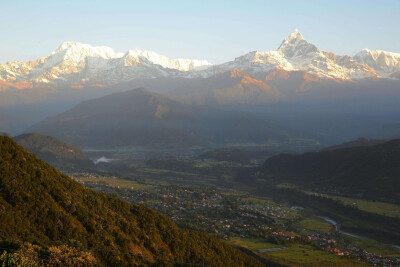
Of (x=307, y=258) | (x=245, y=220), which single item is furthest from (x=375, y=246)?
(x=245, y=220)

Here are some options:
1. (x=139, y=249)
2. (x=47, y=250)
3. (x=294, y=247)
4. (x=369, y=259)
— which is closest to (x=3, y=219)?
(x=47, y=250)

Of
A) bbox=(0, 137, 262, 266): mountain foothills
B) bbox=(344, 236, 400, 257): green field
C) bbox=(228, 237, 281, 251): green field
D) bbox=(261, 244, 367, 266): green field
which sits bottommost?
bbox=(344, 236, 400, 257): green field

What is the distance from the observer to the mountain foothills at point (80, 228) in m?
71.4

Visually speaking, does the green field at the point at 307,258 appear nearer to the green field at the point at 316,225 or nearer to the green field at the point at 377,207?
the green field at the point at 316,225

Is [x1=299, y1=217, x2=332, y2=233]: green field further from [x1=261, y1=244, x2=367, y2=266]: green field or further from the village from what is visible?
[x1=261, y1=244, x2=367, y2=266]: green field

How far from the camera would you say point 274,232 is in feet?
468

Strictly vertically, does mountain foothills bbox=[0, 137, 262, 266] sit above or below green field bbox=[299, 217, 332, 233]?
above

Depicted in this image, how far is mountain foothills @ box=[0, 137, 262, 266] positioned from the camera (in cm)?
7144

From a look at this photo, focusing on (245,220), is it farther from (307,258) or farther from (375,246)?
(375,246)

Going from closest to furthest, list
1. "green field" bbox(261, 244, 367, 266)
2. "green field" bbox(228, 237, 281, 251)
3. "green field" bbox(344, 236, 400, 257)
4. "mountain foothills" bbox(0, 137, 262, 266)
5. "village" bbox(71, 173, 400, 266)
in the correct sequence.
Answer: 1. "mountain foothills" bbox(0, 137, 262, 266)
2. "green field" bbox(261, 244, 367, 266)
3. "green field" bbox(228, 237, 281, 251)
4. "green field" bbox(344, 236, 400, 257)
5. "village" bbox(71, 173, 400, 266)

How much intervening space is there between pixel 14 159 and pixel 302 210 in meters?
138

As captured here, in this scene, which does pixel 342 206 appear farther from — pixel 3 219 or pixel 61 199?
pixel 3 219

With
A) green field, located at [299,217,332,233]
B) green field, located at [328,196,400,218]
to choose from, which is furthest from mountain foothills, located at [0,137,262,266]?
green field, located at [328,196,400,218]

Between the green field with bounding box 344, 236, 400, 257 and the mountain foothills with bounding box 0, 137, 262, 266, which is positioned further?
the green field with bounding box 344, 236, 400, 257
